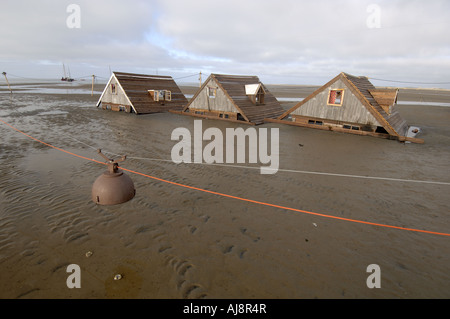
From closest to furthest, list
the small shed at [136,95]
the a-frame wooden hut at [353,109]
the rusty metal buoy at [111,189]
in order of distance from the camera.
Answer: the rusty metal buoy at [111,189] < the a-frame wooden hut at [353,109] < the small shed at [136,95]

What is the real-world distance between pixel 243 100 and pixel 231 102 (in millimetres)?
1845

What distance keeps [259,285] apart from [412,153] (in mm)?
15036

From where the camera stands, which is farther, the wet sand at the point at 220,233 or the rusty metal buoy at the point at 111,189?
the rusty metal buoy at the point at 111,189

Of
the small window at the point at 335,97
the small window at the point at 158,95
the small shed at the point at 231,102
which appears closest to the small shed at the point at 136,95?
the small window at the point at 158,95

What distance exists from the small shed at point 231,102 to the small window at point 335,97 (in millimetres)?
6716

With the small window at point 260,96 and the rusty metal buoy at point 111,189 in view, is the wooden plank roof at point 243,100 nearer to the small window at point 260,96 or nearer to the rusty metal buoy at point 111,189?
the small window at point 260,96

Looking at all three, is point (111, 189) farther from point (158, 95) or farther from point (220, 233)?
point (158, 95)

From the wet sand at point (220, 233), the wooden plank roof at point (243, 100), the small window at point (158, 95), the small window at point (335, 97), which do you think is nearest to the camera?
the wet sand at point (220, 233)

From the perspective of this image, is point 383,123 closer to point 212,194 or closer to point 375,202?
point 375,202

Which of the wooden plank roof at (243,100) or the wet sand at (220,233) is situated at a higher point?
the wooden plank roof at (243,100)

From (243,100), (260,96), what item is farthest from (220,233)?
(260,96)

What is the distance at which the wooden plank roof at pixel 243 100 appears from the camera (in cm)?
2294

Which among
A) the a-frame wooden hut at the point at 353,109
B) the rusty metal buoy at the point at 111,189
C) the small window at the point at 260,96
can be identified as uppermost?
the small window at the point at 260,96
